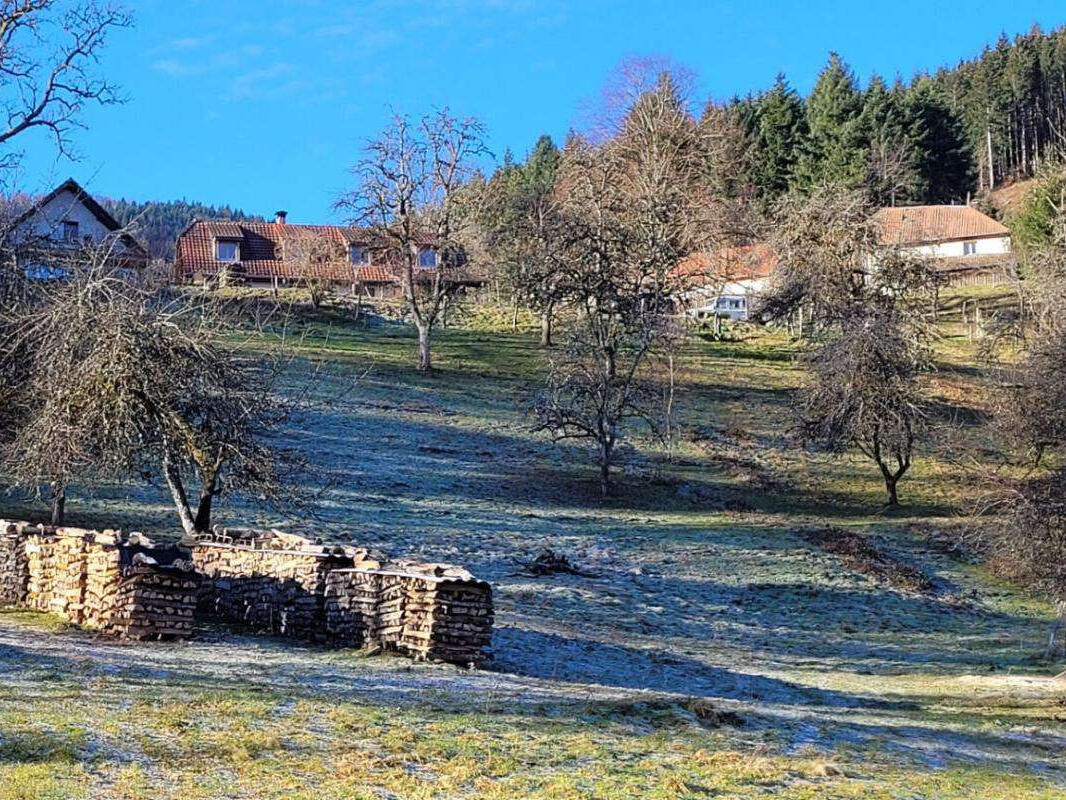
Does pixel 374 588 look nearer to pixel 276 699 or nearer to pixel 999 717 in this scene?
pixel 276 699

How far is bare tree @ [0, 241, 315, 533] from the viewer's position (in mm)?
19781

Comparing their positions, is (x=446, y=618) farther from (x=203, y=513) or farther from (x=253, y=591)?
(x=203, y=513)

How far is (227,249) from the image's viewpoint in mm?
78062

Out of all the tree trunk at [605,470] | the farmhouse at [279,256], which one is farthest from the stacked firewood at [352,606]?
the farmhouse at [279,256]

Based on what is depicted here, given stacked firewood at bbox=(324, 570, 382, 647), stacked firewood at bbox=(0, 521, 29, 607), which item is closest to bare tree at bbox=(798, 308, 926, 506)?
stacked firewood at bbox=(324, 570, 382, 647)

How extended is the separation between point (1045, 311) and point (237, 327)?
26238mm

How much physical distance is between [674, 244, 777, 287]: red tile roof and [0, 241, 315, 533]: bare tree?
4125 cm

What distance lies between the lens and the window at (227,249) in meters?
77.6

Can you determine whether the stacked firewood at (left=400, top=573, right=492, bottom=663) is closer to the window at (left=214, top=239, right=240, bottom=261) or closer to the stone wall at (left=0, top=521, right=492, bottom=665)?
the stone wall at (left=0, top=521, right=492, bottom=665)

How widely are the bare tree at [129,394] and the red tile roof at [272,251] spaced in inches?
2021

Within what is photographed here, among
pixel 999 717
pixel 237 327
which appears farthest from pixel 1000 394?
pixel 237 327

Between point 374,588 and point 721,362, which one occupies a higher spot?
point 721,362

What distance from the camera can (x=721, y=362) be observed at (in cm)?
5734

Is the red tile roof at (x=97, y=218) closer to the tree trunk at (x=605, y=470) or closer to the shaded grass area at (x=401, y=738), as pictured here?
the shaded grass area at (x=401, y=738)
